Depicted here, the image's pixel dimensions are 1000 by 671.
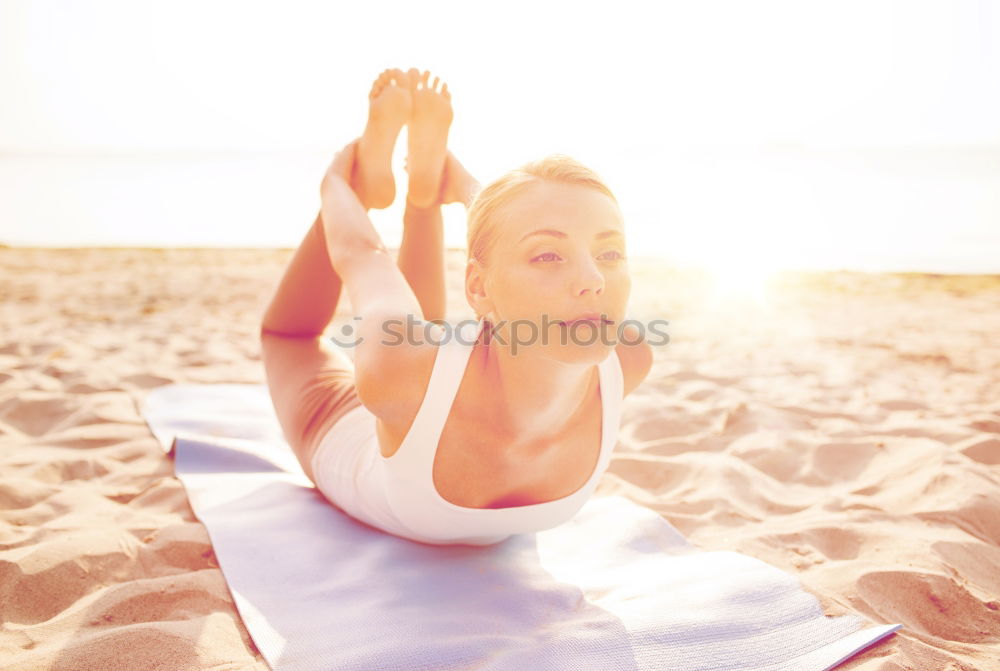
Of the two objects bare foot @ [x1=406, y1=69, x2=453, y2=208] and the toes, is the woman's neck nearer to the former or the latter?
bare foot @ [x1=406, y1=69, x2=453, y2=208]

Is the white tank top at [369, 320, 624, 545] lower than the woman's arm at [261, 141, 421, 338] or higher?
lower

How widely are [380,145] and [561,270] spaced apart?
59.1 inches

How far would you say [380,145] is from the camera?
2957mm

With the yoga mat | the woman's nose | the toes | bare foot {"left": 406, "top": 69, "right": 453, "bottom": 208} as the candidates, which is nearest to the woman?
the woman's nose

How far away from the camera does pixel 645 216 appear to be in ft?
45.0

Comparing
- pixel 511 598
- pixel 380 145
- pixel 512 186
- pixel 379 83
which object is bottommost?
pixel 511 598

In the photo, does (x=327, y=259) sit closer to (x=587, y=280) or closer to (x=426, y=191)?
(x=426, y=191)

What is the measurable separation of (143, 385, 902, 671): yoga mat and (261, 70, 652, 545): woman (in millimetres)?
131

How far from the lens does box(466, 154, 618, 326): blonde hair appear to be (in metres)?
1.81

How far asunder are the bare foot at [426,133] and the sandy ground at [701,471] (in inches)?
57.0

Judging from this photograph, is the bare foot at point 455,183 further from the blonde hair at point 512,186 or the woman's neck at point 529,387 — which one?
the woman's neck at point 529,387

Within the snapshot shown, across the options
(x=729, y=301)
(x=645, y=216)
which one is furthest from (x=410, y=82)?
(x=645, y=216)

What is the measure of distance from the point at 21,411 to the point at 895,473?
3.85m

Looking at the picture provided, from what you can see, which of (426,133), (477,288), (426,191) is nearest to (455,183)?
(426,191)
